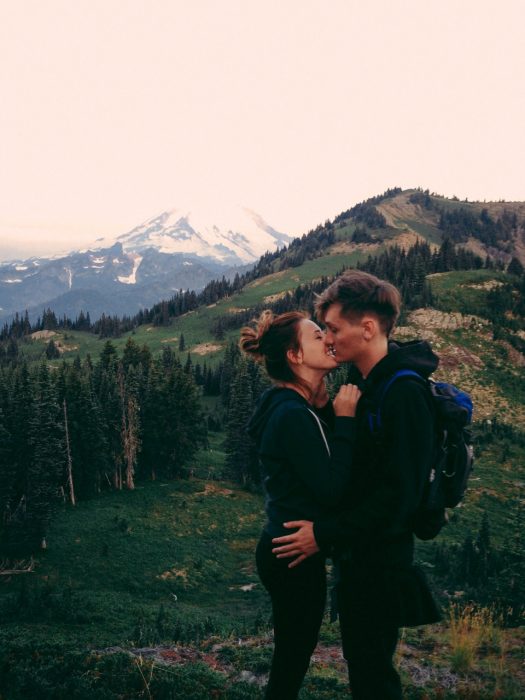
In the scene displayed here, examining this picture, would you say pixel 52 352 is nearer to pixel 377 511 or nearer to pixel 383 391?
pixel 383 391

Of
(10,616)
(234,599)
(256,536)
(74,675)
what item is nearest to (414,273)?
(256,536)

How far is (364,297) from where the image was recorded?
4660 mm

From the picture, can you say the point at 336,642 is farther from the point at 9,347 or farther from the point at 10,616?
the point at 9,347

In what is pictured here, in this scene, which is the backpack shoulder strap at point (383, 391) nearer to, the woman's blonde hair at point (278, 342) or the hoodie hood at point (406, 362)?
the hoodie hood at point (406, 362)

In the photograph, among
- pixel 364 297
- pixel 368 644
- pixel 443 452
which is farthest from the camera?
pixel 364 297

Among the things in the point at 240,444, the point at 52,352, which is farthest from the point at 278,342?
the point at 52,352

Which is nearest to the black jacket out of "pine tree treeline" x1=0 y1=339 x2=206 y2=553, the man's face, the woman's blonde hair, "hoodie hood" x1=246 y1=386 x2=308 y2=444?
the man's face

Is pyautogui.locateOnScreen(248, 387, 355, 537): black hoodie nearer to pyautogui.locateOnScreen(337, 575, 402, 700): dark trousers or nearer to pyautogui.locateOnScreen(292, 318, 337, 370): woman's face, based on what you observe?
pyautogui.locateOnScreen(292, 318, 337, 370): woman's face

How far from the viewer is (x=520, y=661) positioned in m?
8.75

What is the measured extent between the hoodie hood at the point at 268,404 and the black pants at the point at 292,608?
109 centimetres

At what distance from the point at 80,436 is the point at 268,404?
171ft

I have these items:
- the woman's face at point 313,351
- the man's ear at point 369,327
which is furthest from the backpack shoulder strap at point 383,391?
the woman's face at point 313,351

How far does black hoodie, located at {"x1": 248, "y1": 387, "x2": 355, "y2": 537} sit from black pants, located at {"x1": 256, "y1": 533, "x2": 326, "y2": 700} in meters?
0.35

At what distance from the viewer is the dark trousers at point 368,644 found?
434cm
